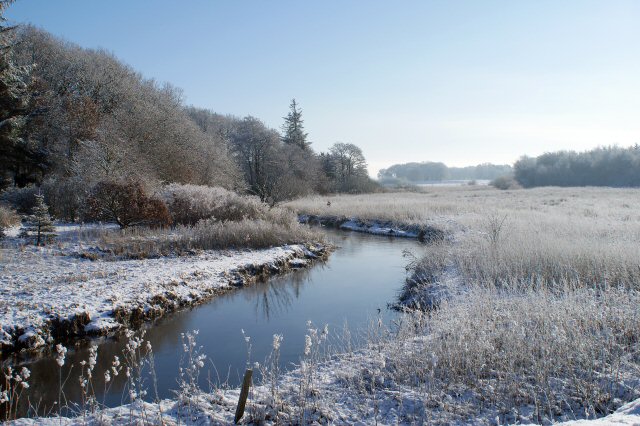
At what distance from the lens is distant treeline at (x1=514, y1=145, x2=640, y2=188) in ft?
203

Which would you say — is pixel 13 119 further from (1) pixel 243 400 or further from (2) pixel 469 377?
(2) pixel 469 377

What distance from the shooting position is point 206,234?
1541 centimetres

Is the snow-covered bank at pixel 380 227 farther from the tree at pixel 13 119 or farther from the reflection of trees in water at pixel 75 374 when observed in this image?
the tree at pixel 13 119

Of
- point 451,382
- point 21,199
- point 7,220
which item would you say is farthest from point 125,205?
point 451,382

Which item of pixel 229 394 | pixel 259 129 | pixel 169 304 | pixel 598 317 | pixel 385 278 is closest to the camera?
pixel 229 394

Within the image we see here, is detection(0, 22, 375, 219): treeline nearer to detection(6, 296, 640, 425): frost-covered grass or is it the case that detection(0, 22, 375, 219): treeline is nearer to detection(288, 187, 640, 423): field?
→ detection(6, 296, 640, 425): frost-covered grass

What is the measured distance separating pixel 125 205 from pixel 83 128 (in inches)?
468

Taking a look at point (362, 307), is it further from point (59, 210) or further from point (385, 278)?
point (59, 210)

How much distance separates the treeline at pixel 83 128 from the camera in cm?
2012

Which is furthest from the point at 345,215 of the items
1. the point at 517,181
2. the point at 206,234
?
the point at 517,181

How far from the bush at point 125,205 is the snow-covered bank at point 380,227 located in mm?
11898

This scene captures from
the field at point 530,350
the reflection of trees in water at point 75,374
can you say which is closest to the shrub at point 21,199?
the reflection of trees in water at point 75,374

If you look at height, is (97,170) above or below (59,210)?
above

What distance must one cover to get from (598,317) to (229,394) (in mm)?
5145
